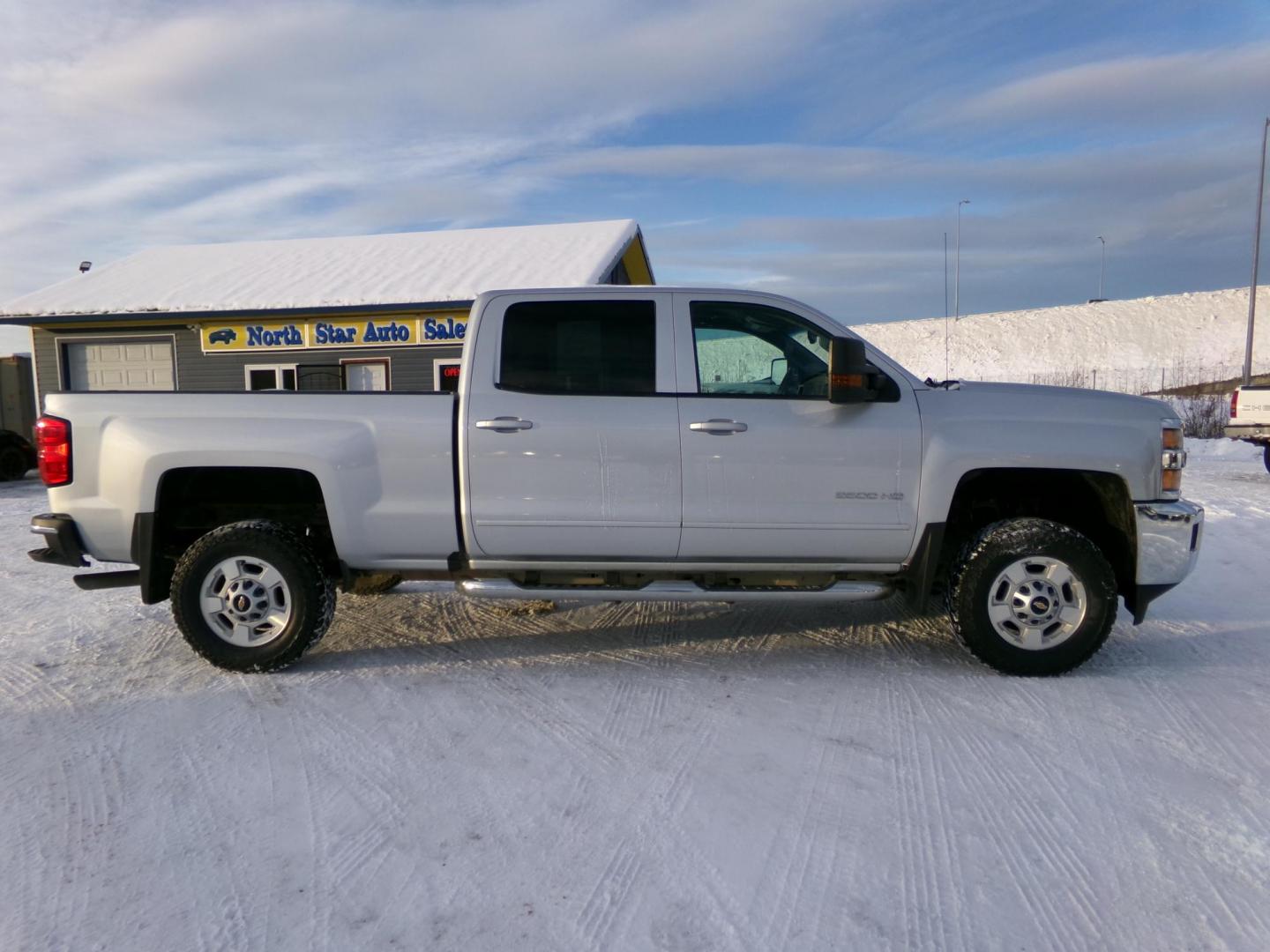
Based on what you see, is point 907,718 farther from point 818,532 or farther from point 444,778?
point 444,778

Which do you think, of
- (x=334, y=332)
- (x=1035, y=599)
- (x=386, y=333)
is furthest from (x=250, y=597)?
(x=334, y=332)

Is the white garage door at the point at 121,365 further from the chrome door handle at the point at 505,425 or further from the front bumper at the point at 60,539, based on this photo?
the chrome door handle at the point at 505,425

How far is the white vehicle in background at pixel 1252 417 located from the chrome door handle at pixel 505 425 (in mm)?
13455

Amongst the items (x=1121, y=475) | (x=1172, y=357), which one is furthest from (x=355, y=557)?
(x=1172, y=357)

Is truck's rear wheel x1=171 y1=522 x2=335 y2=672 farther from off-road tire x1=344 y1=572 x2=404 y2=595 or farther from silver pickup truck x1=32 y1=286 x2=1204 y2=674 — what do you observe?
off-road tire x1=344 y1=572 x2=404 y2=595

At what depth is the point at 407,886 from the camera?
272 centimetres

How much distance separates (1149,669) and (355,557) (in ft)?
14.1

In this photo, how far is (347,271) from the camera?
57.4 feet

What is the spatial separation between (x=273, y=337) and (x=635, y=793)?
15.5m

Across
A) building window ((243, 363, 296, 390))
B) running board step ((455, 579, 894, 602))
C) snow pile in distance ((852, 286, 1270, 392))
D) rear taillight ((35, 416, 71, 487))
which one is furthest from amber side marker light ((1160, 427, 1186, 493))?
snow pile in distance ((852, 286, 1270, 392))

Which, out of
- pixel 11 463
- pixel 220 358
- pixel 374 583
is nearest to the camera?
pixel 374 583

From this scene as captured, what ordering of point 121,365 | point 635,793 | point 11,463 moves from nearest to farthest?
1. point 635,793
2. point 11,463
3. point 121,365

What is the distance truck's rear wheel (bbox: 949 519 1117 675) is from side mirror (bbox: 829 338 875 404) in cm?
102

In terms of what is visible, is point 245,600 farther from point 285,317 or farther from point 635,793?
point 285,317
